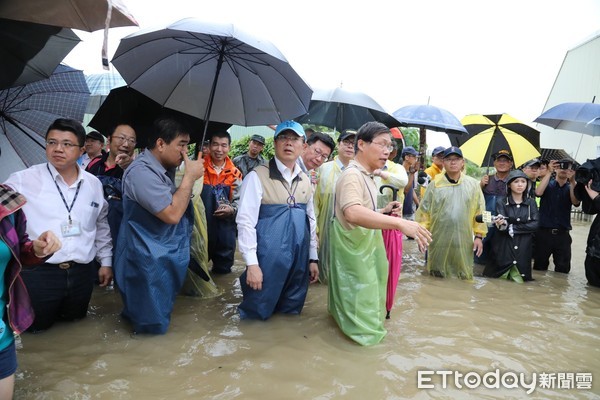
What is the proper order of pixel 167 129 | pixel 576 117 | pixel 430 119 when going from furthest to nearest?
pixel 430 119 → pixel 576 117 → pixel 167 129

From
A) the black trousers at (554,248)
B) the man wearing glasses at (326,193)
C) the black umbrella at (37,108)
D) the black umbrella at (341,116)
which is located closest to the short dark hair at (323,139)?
the man wearing glasses at (326,193)

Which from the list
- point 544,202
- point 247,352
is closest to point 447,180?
point 544,202

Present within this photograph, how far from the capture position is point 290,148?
10.1ft

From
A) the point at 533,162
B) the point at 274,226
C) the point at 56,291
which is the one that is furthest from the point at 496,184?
the point at 56,291

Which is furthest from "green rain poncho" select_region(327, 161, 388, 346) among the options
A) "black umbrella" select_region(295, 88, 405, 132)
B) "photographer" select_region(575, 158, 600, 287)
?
"photographer" select_region(575, 158, 600, 287)

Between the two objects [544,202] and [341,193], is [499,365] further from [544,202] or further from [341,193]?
[544,202]

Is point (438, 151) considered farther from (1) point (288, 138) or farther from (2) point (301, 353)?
(2) point (301, 353)

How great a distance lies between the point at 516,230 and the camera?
4.80m

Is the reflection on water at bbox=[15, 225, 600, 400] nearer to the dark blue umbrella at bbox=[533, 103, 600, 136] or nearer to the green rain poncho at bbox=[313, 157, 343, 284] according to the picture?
the green rain poncho at bbox=[313, 157, 343, 284]

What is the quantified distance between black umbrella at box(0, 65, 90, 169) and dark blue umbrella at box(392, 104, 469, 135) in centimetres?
406

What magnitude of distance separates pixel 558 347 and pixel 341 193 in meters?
2.06

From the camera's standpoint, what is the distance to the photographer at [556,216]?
5.10 meters

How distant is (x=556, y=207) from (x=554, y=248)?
0.58 m

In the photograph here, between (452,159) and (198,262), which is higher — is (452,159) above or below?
above
